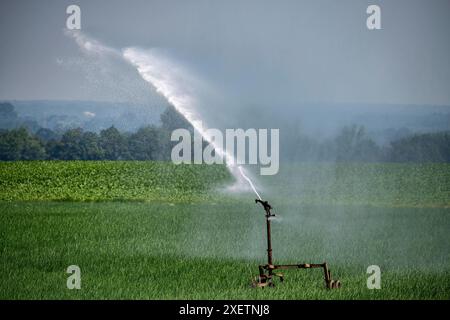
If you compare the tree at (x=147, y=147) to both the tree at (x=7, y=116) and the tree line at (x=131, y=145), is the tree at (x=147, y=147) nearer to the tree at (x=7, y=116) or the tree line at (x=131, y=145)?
the tree line at (x=131, y=145)

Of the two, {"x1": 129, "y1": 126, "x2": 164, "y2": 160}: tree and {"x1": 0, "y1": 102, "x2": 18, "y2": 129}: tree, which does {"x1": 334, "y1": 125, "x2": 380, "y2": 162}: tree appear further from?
{"x1": 0, "y1": 102, "x2": 18, "y2": 129}: tree

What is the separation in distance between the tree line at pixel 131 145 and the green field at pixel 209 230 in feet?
3.36

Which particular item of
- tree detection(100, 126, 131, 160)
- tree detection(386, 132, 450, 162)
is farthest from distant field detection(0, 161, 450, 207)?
tree detection(100, 126, 131, 160)

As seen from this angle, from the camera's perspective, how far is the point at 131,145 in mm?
38406

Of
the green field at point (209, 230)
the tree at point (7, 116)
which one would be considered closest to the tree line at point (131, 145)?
the green field at point (209, 230)

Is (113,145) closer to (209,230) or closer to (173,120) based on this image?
(173,120)

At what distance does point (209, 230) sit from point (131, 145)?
66.6 feet

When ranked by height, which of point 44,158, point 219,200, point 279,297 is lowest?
point 279,297

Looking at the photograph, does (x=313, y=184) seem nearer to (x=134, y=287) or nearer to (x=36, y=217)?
(x=36, y=217)

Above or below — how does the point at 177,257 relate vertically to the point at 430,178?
below

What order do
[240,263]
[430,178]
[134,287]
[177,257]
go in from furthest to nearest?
1. [430,178]
2. [177,257]
3. [240,263]
4. [134,287]

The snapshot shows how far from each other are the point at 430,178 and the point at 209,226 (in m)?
16.9

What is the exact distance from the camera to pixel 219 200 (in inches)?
1153

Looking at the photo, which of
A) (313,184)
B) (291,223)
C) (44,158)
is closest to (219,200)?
(313,184)
